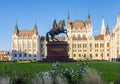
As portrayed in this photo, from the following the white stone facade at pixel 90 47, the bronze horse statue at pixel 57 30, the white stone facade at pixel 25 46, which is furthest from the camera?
the white stone facade at pixel 25 46

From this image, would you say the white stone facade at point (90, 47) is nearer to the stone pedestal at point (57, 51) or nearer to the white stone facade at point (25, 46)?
the white stone facade at point (25, 46)

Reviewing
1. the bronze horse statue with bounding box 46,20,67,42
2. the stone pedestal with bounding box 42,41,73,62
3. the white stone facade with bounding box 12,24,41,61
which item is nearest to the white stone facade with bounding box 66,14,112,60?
the white stone facade with bounding box 12,24,41,61

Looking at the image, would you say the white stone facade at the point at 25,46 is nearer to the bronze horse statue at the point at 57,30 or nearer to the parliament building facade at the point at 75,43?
the parliament building facade at the point at 75,43

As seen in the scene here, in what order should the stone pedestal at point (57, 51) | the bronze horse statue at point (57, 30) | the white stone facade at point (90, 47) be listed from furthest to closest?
1. the white stone facade at point (90, 47)
2. the bronze horse statue at point (57, 30)
3. the stone pedestal at point (57, 51)

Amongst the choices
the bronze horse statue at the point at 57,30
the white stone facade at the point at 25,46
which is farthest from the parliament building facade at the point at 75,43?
the bronze horse statue at the point at 57,30

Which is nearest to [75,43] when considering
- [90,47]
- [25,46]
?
[90,47]

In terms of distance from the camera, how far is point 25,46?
164250 mm

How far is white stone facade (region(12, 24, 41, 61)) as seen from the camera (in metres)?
162

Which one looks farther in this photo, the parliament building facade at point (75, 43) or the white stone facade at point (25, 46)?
the white stone facade at point (25, 46)

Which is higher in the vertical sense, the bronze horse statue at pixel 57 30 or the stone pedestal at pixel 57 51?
the bronze horse statue at pixel 57 30

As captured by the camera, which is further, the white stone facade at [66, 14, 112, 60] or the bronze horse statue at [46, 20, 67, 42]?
the white stone facade at [66, 14, 112, 60]

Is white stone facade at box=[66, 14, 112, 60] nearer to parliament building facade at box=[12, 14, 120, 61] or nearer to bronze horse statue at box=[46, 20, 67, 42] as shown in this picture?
parliament building facade at box=[12, 14, 120, 61]

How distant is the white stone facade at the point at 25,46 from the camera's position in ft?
533

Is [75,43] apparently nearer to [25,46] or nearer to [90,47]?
[90,47]
